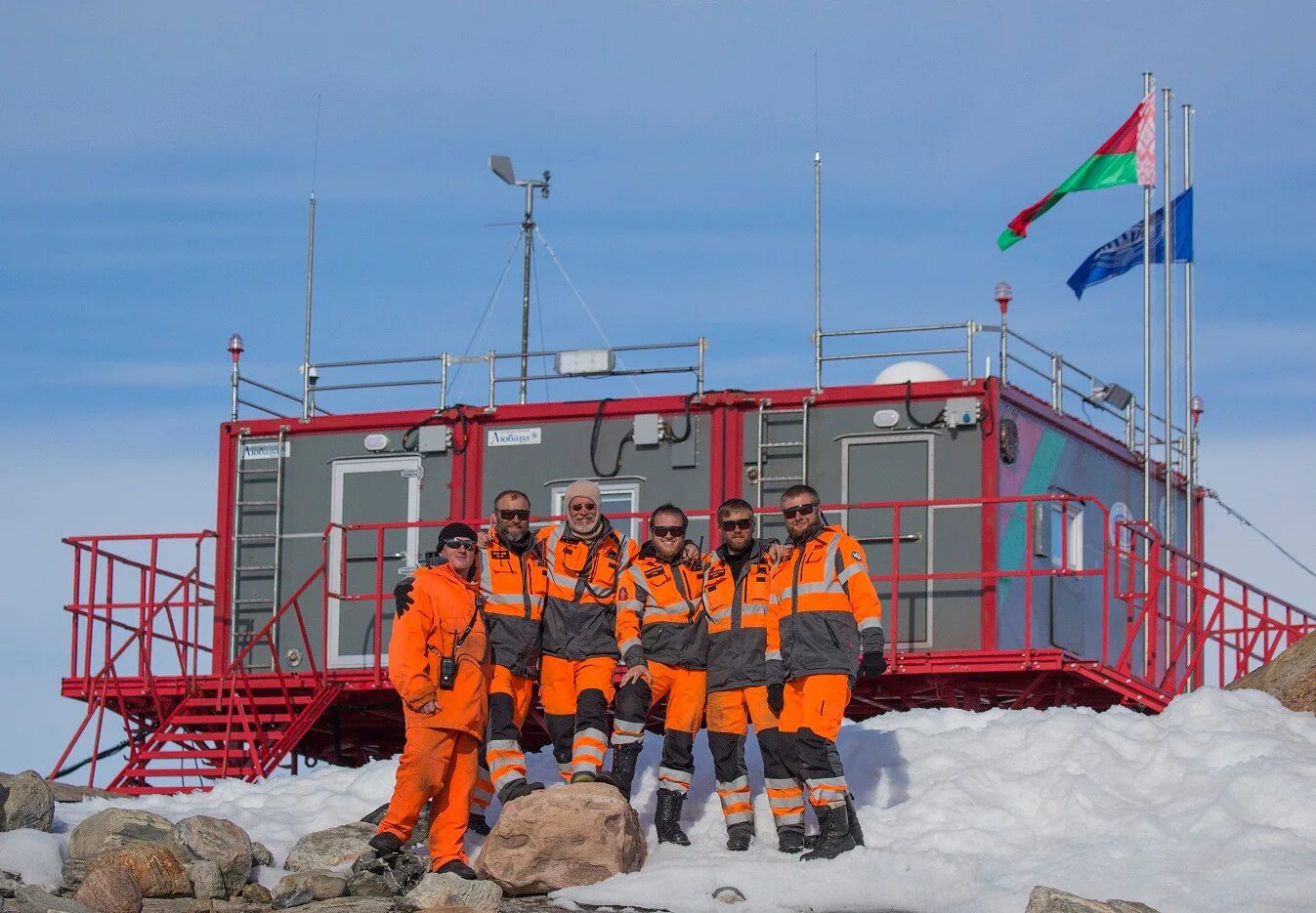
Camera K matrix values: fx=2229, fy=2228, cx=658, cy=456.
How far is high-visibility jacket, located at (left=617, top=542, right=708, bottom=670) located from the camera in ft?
46.5

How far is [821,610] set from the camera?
1365 cm

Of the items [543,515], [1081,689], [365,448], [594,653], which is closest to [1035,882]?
[594,653]

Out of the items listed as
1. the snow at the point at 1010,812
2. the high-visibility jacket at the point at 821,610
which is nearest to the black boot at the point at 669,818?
the snow at the point at 1010,812

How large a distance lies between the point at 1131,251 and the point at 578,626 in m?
10.2

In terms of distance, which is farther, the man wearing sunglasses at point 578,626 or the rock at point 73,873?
the man wearing sunglasses at point 578,626

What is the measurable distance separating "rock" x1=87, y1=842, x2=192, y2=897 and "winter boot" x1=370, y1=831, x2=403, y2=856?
1.07 metres

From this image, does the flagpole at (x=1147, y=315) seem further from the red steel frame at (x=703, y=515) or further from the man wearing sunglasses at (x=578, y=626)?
the man wearing sunglasses at (x=578, y=626)

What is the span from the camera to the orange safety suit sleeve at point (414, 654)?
1277 centimetres

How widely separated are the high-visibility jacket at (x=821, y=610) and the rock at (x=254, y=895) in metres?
3.28

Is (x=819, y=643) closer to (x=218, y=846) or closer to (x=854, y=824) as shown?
(x=854, y=824)

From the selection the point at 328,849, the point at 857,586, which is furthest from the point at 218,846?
the point at 857,586

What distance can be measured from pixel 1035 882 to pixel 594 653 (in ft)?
10.4

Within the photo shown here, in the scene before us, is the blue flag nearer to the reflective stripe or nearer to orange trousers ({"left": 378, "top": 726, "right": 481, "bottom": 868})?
the reflective stripe

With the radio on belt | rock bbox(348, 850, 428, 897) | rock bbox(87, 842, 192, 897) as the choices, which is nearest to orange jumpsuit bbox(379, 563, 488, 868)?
rock bbox(348, 850, 428, 897)
